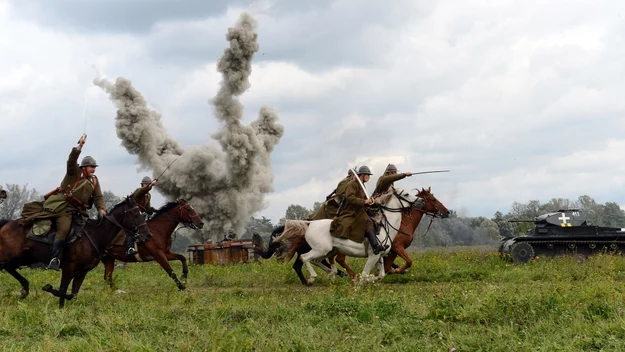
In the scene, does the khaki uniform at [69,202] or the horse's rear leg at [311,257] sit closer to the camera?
the khaki uniform at [69,202]

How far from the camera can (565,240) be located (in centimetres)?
2055

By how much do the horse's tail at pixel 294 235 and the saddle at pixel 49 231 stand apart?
16.1 feet

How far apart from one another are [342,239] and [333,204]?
2.41 metres

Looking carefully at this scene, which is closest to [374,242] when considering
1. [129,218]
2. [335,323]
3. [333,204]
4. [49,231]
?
[333,204]

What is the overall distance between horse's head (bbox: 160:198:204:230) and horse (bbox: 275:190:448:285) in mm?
2324

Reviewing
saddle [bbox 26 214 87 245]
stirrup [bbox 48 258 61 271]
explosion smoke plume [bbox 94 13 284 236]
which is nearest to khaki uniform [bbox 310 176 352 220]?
saddle [bbox 26 214 87 245]

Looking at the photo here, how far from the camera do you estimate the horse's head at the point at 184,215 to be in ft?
53.3

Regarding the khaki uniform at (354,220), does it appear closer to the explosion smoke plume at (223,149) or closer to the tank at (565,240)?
the tank at (565,240)

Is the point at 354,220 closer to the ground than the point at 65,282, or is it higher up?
higher up

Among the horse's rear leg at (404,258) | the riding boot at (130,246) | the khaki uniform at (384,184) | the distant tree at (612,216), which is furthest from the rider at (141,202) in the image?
the distant tree at (612,216)

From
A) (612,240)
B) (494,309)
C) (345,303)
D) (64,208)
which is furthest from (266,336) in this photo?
(612,240)

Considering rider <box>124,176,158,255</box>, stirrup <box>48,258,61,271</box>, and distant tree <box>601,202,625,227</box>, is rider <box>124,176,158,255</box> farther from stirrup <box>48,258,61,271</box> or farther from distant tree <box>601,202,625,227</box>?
distant tree <box>601,202,625,227</box>

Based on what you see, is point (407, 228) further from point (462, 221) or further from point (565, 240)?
point (462, 221)

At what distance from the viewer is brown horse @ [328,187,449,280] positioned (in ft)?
52.2
